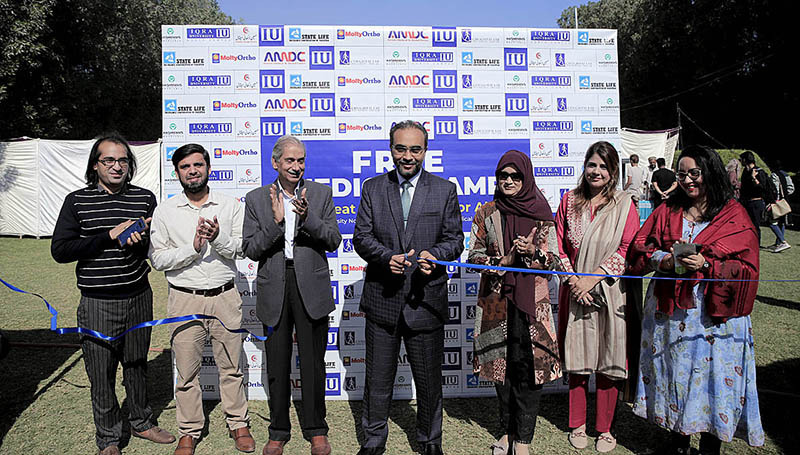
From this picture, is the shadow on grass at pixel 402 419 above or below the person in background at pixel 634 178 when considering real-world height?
below

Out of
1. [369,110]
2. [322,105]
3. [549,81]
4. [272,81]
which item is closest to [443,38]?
[369,110]

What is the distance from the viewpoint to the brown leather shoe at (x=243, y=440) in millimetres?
3674

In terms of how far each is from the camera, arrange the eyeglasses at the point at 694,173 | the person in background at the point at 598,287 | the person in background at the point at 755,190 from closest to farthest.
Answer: the eyeglasses at the point at 694,173 → the person in background at the point at 598,287 → the person in background at the point at 755,190

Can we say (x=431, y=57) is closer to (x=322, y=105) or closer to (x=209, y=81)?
(x=322, y=105)

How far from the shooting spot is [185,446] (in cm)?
358

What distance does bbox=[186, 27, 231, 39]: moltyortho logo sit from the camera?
4559mm

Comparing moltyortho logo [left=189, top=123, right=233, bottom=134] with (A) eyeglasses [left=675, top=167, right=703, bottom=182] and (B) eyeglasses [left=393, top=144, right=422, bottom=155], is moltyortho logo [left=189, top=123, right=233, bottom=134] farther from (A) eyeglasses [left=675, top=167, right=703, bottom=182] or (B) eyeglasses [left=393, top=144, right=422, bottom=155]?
(A) eyeglasses [left=675, top=167, right=703, bottom=182]

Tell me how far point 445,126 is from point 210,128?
2084 millimetres

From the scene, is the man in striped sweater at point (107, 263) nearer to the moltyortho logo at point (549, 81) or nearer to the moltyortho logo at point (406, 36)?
the moltyortho logo at point (406, 36)

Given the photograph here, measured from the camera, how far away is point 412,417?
14.1 feet

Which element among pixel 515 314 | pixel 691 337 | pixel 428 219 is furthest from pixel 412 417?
pixel 691 337

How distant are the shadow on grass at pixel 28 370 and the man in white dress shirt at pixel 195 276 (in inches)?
63.5

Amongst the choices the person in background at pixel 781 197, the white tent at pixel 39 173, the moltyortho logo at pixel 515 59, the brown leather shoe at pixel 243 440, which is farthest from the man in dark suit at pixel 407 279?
the white tent at pixel 39 173

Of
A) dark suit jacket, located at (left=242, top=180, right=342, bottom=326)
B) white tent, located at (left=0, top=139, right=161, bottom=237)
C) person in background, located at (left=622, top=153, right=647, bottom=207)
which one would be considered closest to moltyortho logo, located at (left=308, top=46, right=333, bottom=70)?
dark suit jacket, located at (left=242, top=180, right=342, bottom=326)
